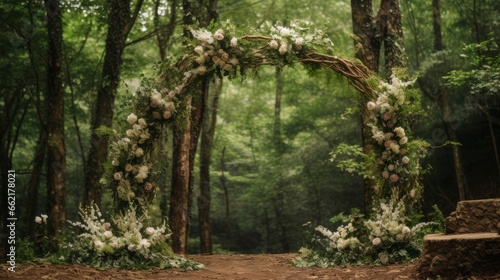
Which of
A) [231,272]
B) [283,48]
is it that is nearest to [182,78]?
[283,48]

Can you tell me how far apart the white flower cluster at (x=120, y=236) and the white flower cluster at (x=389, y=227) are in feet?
8.86

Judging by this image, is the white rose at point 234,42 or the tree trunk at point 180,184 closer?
the white rose at point 234,42

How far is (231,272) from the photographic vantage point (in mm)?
7109

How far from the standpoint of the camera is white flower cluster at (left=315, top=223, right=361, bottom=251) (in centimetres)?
701

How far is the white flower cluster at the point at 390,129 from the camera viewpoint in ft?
23.1

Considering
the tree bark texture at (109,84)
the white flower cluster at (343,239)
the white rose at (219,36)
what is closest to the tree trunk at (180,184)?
the tree bark texture at (109,84)

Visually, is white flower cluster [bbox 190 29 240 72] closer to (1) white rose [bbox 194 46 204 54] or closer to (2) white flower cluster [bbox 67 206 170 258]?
(1) white rose [bbox 194 46 204 54]

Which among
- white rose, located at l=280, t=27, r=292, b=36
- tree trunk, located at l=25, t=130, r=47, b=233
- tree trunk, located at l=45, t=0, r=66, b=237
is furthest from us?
tree trunk, located at l=25, t=130, r=47, b=233

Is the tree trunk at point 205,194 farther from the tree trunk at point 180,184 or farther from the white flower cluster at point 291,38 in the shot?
the white flower cluster at point 291,38

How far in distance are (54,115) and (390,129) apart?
5238 millimetres

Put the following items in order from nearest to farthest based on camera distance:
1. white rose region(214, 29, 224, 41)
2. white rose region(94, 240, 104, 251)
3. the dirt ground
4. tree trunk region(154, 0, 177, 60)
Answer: the dirt ground
white rose region(94, 240, 104, 251)
white rose region(214, 29, 224, 41)
tree trunk region(154, 0, 177, 60)

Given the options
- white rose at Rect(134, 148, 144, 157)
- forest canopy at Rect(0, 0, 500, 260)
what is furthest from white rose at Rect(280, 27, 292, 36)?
white rose at Rect(134, 148, 144, 157)

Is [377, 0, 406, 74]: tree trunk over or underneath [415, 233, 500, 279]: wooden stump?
over

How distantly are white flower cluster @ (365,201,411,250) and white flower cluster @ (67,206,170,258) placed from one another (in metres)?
2.70
